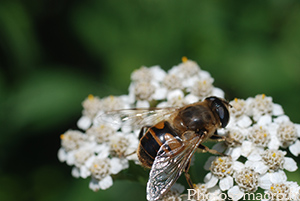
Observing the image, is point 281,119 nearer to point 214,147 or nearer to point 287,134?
point 287,134

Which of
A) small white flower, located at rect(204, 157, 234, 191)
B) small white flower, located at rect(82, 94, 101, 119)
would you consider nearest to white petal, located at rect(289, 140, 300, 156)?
small white flower, located at rect(204, 157, 234, 191)

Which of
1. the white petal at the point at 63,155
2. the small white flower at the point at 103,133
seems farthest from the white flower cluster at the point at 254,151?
the white petal at the point at 63,155

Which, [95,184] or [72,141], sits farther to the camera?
[72,141]

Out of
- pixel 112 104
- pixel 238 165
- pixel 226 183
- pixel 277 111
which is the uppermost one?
pixel 112 104

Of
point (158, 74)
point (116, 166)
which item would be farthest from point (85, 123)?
point (158, 74)

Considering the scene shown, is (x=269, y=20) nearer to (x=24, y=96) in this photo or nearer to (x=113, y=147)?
(x=113, y=147)

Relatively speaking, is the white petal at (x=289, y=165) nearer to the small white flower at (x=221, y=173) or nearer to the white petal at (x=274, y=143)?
the white petal at (x=274, y=143)
